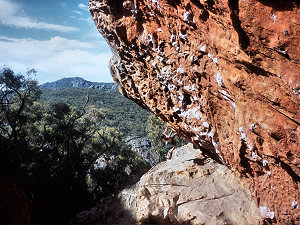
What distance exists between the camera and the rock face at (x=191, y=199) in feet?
15.5

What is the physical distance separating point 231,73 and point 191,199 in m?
3.86

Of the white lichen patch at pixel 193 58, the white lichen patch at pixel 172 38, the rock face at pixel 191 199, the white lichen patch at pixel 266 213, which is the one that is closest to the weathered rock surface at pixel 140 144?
the rock face at pixel 191 199

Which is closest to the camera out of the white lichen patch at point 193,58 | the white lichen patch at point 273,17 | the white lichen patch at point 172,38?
the white lichen patch at point 273,17

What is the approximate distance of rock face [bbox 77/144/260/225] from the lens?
4734 mm

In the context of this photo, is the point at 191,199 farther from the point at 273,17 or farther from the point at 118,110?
the point at 118,110

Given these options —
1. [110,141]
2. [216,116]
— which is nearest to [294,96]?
[216,116]

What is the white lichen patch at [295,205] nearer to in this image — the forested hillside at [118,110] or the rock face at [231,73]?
the rock face at [231,73]

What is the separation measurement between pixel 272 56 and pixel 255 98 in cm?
63

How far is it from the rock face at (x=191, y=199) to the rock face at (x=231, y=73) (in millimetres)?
1237

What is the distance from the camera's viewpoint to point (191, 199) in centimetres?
549

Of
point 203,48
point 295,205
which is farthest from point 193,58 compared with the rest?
point 295,205

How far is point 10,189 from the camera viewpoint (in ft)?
8.54

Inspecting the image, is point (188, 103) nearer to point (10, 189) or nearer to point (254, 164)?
point (254, 164)

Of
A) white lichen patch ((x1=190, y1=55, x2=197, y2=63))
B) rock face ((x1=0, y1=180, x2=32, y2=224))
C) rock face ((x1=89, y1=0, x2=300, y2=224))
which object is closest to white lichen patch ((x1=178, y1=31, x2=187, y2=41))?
rock face ((x1=89, y1=0, x2=300, y2=224))
